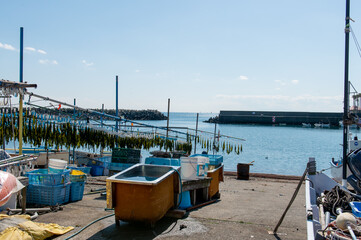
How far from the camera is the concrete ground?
722 centimetres

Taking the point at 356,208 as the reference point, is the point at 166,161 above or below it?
above

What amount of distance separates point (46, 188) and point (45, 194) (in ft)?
0.62

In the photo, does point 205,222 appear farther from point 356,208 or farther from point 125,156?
point 125,156

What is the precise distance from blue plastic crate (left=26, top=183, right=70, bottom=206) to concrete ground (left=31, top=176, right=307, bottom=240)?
384 mm

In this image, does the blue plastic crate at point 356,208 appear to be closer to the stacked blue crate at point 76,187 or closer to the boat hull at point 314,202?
the boat hull at point 314,202

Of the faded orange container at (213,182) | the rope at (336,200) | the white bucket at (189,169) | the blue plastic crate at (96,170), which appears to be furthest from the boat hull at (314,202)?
the blue plastic crate at (96,170)

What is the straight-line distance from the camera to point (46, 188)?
9172 mm

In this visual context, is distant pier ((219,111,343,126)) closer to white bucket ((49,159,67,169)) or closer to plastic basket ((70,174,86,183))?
plastic basket ((70,174,86,183))

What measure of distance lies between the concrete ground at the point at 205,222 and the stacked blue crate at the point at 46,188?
0.45 meters

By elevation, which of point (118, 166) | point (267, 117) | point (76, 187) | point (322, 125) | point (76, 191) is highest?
point (267, 117)

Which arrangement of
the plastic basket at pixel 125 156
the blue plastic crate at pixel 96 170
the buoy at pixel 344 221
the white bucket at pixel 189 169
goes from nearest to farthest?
the buoy at pixel 344 221, the white bucket at pixel 189 169, the plastic basket at pixel 125 156, the blue plastic crate at pixel 96 170

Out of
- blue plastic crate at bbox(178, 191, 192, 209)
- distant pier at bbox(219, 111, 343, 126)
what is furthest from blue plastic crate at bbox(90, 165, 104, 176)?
distant pier at bbox(219, 111, 343, 126)

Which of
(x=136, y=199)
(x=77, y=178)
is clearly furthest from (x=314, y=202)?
(x=77, y=178)

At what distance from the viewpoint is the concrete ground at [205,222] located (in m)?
7.22
